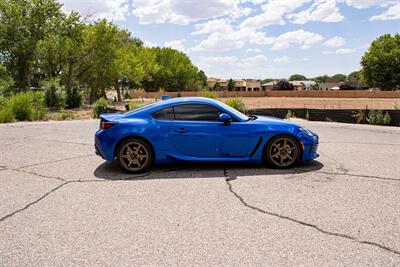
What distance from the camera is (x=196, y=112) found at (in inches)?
242

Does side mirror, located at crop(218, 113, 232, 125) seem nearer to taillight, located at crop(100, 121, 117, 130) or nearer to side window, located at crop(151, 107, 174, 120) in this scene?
side window, located at crop(151, 107, 174, 120)

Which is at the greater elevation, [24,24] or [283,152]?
[24,24]

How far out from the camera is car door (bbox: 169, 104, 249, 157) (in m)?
5.98

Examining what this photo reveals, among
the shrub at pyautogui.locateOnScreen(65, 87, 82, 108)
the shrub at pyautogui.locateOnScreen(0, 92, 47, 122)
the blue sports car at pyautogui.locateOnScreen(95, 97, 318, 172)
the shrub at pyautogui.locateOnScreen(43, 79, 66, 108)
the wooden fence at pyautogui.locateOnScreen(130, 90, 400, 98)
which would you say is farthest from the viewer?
the wooden fence at pyautogui.locateOnScreen(130, 90, 400, 98)

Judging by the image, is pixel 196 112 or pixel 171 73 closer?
pixel 196 112

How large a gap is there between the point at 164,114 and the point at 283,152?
2239 millimetres

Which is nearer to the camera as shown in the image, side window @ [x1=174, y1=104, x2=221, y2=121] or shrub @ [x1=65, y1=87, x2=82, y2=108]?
side window @ [x1=174, y1=104, x2=221, y2=121]

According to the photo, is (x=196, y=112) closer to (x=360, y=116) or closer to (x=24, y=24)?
(x=360, y=116)

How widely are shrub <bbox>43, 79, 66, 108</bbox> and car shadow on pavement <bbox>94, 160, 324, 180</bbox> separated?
20.6 m

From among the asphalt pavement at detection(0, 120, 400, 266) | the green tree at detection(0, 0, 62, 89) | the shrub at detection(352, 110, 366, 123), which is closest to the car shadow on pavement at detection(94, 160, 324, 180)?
the asphalt pavement at detection(0, 120, 400, 266)

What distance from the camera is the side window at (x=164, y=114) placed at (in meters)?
6.11

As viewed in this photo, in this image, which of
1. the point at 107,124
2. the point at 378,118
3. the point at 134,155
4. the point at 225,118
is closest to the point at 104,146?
the point at 107,124

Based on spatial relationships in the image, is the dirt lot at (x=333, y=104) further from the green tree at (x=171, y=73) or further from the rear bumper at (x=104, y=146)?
the green tree at (x=171, y=73)

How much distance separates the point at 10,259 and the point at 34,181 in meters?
2.73
